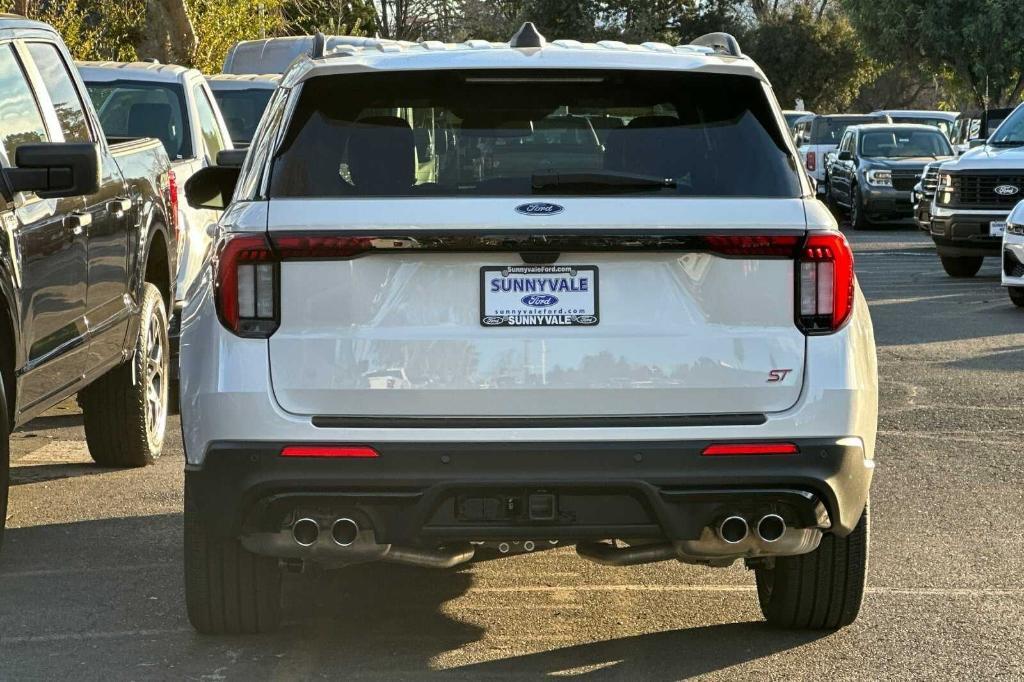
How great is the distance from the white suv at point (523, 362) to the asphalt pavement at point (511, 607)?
1.66 feet

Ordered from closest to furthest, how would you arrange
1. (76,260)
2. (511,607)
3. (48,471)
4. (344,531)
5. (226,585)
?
(344,531)
(226,585)
(511,607)
(76,260)
(48,471)

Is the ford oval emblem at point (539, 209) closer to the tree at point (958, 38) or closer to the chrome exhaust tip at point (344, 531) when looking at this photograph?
the chrome exhaust tip at point (344, 531)

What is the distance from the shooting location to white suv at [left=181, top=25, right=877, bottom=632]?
496 centimetres

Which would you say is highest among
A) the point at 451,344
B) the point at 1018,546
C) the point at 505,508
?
the point at 451,344

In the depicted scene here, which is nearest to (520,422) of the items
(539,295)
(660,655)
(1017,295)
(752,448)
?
(539,295)

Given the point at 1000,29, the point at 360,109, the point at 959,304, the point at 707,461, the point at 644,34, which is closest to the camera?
the point at 707,461

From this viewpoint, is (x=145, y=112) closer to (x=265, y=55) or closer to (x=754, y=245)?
(x=754, y=245)

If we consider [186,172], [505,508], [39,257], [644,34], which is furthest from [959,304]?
[644,34]

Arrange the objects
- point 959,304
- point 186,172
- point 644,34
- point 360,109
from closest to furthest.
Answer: point 360,109 < point 186,172 < point 959,304 < point 644,34

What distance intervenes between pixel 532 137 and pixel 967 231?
15394 millimetres

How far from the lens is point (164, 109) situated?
42.0ft

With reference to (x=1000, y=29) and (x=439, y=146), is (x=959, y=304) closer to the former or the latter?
(x=439, y=146)

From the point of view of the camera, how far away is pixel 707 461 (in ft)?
16.4

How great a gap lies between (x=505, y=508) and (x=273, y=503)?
2.03 feet
